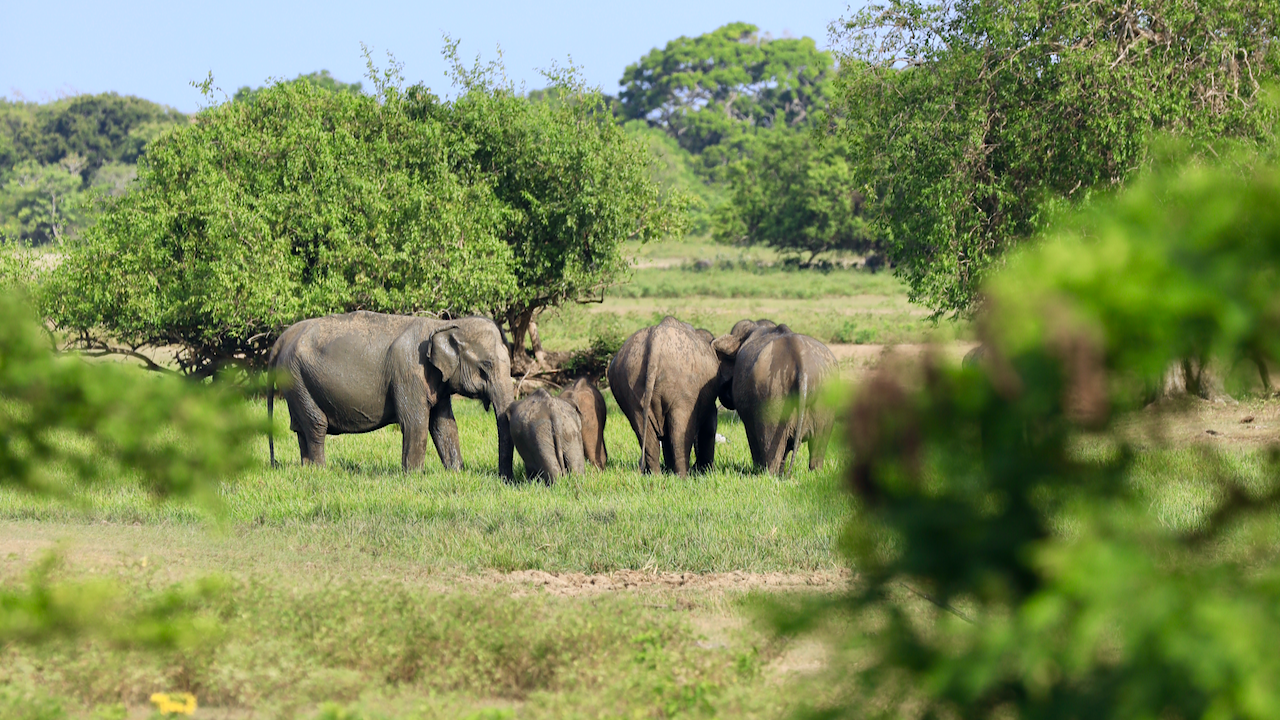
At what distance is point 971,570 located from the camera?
2.32m

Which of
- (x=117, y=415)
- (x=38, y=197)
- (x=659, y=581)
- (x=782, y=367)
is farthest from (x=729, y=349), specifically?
(x=38, y=197)

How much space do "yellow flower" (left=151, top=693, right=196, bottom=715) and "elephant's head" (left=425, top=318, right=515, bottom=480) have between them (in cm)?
668

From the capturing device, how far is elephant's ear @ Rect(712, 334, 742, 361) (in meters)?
12.8

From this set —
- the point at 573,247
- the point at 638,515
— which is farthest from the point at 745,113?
the point at 638,515

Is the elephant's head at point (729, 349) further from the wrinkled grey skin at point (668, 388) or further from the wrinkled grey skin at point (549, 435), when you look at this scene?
the wrinkled grey skin at point (549, 435)

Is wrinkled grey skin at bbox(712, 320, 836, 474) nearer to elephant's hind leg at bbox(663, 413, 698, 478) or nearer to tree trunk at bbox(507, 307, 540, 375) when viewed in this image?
elephant's hind leg at bbox(663, 413, 698, 478)

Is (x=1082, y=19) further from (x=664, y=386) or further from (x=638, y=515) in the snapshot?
(x=638, y=515)

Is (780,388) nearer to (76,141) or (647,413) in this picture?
(647,413)

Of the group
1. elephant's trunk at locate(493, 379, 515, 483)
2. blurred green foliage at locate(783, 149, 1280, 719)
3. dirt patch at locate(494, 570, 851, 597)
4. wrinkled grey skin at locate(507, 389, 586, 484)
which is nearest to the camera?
blurred green foliage at locate(783, 149, 1280, 719)

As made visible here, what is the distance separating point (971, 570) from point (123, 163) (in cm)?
8528

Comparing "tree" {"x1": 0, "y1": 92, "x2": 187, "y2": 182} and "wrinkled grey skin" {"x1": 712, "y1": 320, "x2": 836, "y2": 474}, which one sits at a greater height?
"tree" {"x1": 0, "y1": 92, "x2": 187, "y2": 182}

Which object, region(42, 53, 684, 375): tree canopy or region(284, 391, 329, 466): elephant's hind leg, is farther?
region(42, 53, 684, 375): tree canopy

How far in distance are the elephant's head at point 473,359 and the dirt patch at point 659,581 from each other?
159 inches

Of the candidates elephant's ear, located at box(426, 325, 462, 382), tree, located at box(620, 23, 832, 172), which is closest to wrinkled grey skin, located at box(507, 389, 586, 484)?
elephant's ear, located at box(426, 325, 462, 382)
